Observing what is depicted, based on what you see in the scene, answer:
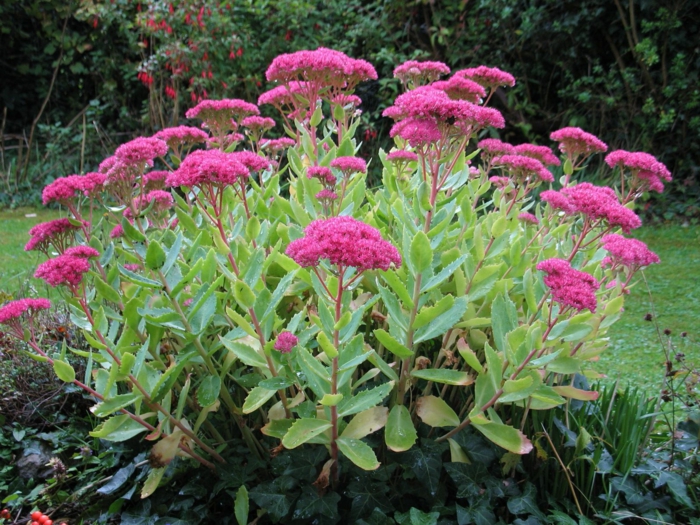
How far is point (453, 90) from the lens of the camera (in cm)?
211

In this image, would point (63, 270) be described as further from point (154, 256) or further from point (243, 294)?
point (243, 294)

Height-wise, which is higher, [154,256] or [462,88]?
[462,88]

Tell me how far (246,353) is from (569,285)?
0.84 metres

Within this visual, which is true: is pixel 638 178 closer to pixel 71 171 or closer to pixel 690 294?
pixel 690 294

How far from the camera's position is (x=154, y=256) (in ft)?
5.20

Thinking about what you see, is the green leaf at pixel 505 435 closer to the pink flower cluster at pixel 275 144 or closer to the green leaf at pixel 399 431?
the green leaf at pixel 399 431

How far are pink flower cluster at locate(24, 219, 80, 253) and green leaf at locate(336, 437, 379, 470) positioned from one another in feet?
3.38

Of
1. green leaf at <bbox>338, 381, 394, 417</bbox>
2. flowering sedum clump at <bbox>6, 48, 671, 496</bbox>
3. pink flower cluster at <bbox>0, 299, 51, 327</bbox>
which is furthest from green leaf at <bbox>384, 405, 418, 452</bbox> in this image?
pink flower cluster at <bbox>0, 299, 51, 327</bbox>

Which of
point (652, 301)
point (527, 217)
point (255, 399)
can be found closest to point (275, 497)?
point (255, 399)

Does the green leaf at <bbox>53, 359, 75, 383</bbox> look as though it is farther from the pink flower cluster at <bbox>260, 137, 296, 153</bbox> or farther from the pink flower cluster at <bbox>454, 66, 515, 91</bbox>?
the pink flower cluster at <bbox>454, 66, 515, 91</bbox>

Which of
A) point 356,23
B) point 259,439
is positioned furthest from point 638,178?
point 356,23

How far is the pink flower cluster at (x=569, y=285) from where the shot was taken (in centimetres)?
143

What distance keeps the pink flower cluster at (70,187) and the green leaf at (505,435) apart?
1.31 meters

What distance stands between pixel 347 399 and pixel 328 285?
299 mm
